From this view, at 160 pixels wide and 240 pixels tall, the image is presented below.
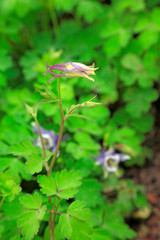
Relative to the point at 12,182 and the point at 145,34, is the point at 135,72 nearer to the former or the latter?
the point at 145,34

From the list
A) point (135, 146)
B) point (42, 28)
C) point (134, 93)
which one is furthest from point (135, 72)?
point (42, 28)

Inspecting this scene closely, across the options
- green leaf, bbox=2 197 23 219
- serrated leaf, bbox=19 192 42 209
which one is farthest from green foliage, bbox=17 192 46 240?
green leaf, bbox=2 197 23 219

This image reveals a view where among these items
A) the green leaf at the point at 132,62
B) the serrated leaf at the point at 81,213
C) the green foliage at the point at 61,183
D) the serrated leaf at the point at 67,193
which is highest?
the green foliage at the point at 61,183

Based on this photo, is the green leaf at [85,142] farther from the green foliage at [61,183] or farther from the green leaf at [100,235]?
the green foliage at [61,183]

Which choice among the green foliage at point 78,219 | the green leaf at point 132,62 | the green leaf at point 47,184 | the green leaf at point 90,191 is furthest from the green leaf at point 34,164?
the green leaf at point 132,62

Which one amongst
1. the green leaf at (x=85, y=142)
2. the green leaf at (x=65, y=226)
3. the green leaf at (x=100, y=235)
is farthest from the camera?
the green leaf at (x=85, y=142)

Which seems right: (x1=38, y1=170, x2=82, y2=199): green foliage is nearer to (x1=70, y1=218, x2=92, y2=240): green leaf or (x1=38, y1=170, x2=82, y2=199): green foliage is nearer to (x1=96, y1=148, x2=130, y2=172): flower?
(x1=70, y1=218, x2=92, y2=240): green leaf

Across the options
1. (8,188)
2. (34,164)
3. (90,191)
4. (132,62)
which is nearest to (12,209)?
(8,188)

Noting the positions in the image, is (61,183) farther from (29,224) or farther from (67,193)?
(29,224)
